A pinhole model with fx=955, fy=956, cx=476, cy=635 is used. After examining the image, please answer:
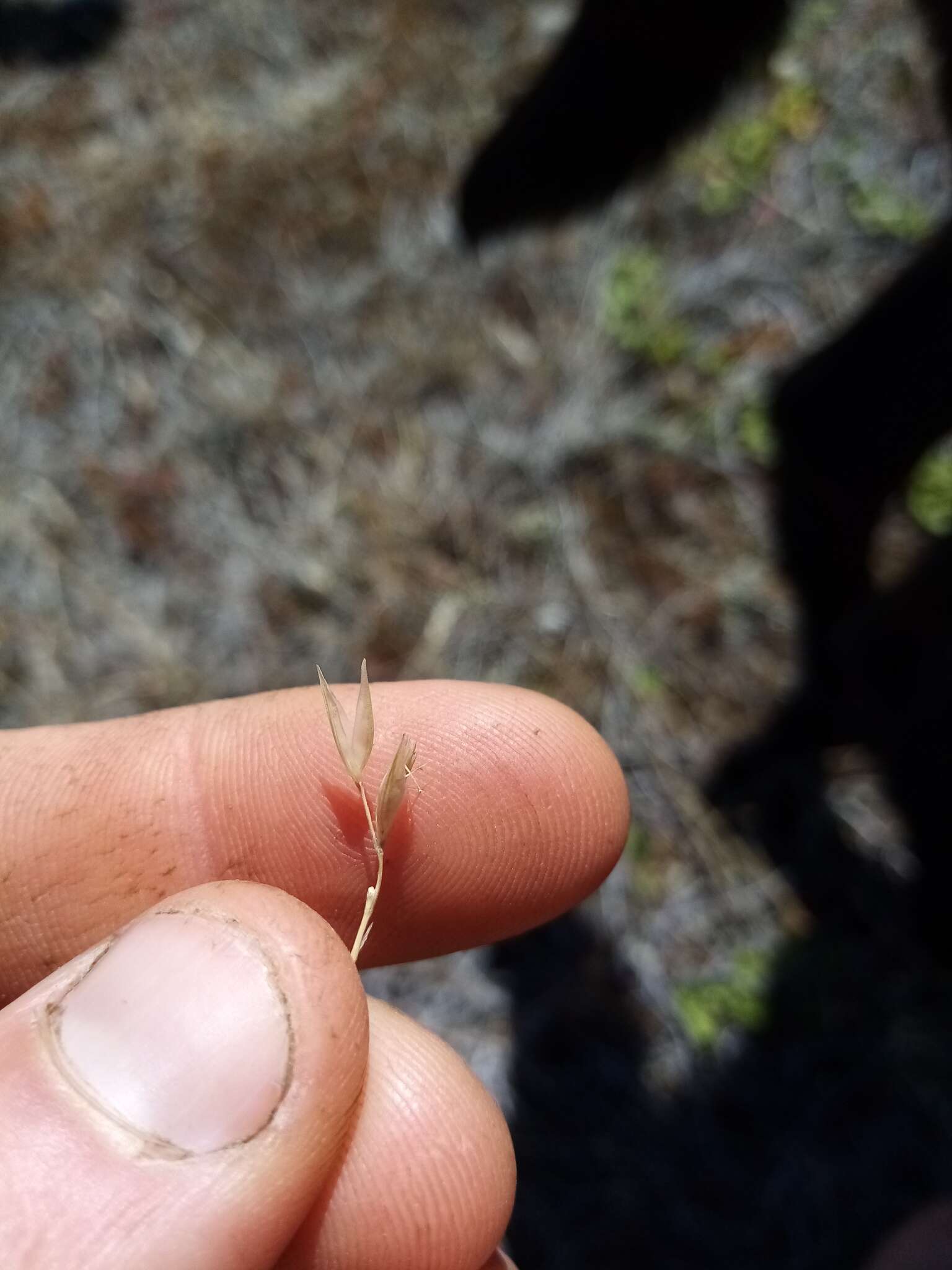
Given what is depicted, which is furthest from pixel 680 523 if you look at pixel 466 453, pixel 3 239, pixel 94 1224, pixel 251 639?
pixel 3 239

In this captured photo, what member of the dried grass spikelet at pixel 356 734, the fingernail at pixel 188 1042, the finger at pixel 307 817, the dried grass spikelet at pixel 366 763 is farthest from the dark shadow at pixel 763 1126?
the fingernail at pixel 188 1042

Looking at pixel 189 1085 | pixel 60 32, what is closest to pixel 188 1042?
pixel 189 1085

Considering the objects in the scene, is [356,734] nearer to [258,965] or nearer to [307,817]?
[307,817]

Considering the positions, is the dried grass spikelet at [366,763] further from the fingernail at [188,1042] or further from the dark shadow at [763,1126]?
the dark shadow at [763,1126]

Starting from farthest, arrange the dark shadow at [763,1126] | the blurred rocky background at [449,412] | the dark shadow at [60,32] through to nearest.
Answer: the dark shadow at [60,32]
the blurred rocky background at [449,412]
the dark shadow at [763,1126]

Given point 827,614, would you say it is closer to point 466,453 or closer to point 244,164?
point 466,453

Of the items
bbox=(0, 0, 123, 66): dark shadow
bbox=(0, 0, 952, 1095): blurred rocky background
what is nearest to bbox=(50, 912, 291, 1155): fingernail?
bbox=(0, 0, 952, 1095): blurred rocky background

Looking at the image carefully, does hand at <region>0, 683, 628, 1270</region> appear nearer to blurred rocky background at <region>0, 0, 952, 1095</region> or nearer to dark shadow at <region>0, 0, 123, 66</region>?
blurred rocky background at <region>0, 0, 952, 1095</region>
